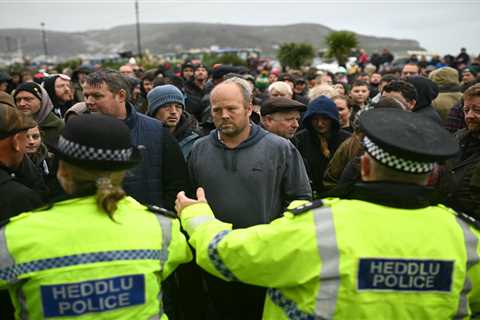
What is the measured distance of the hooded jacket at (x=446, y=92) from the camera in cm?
655

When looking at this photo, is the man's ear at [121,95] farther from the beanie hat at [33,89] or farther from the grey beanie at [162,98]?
the beanie hat at [33,89]

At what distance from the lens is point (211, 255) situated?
1996 millimetres

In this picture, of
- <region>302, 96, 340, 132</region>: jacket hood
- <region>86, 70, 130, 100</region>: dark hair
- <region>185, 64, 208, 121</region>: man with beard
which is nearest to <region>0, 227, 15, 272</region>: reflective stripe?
<region>86, 70, 130, 100</region>: dark hair

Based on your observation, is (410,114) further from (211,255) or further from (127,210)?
(127,210)

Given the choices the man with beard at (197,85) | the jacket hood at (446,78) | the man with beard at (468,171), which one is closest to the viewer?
the man with beard at (468,171)

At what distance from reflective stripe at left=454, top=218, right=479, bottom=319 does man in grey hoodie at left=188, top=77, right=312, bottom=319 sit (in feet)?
4.47

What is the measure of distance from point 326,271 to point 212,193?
1.44m

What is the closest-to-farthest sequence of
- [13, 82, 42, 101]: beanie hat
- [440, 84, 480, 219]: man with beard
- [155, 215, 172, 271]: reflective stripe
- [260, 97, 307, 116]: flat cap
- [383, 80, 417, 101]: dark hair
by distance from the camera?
[155, 215, 172, 271]: reflective stripe < [440, 84, 480, 219]: man with beard < [260, 97, 307, 116]: flat cap < [13, 82, 42, 101]: beanie hat < [383, 80, 417, 101]: dark hair

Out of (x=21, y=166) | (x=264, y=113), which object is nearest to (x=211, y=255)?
(x=21, y=166)

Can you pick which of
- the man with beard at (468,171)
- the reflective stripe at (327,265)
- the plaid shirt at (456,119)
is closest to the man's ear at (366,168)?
the reflective stripe at (327,265)

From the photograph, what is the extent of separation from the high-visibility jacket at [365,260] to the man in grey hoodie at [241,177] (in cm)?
112

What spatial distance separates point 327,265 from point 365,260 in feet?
0.48

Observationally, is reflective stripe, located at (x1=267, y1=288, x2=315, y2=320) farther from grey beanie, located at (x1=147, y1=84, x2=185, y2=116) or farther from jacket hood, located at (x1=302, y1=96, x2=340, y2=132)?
grey beanie, located at (x1=147, y1=84, x2=185, y2=116)

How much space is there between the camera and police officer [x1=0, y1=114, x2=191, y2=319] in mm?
1802
